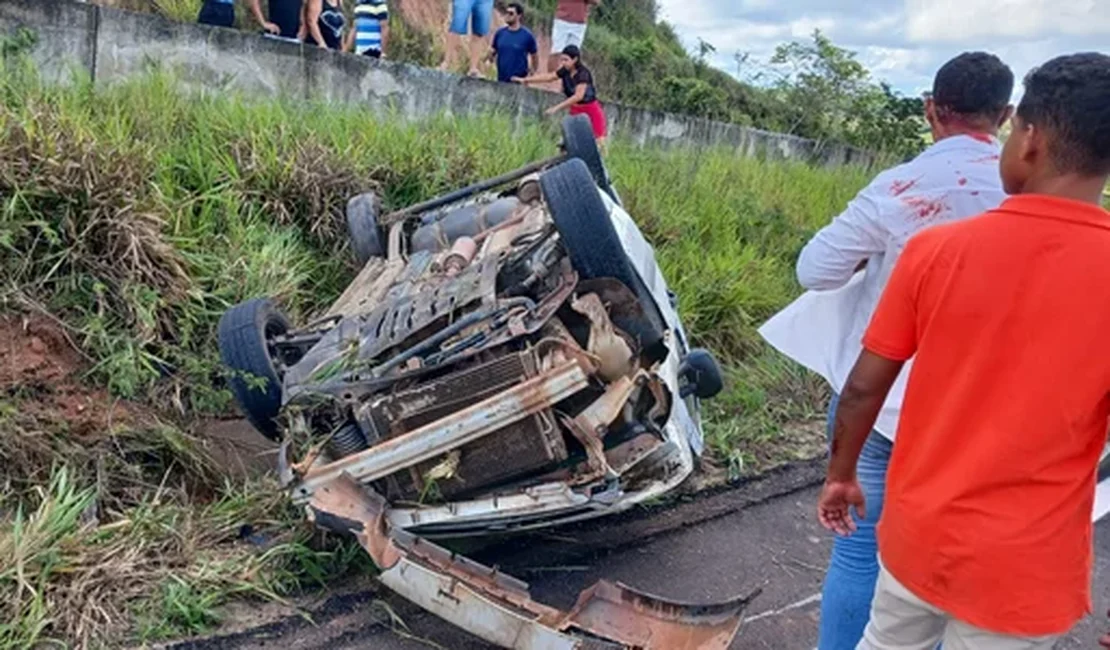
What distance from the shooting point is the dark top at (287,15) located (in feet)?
25.2

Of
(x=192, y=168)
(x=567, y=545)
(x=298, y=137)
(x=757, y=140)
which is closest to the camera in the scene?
(x=567, y=545)

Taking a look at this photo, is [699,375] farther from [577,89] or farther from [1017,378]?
[577,89]

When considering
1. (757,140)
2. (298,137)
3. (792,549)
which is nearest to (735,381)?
(792,549)

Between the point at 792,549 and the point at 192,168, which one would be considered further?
the point at 192,168

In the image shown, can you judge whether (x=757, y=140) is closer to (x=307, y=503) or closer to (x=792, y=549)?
(x=792, y=549)

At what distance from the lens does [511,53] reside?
9203 mm

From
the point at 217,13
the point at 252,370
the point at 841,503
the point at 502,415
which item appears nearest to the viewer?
the point at 841,503

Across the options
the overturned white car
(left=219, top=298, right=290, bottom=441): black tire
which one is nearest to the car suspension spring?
the overturned white car

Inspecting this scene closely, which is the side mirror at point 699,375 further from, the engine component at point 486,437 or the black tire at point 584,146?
the black tire at point 584,146

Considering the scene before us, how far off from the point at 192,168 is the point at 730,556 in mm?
3344

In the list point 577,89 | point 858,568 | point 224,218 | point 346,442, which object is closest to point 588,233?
point 346,442

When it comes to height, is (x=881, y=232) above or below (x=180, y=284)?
above

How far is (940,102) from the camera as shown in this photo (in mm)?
2410

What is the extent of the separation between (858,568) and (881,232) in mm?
872
